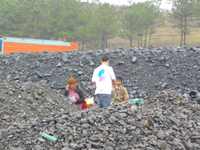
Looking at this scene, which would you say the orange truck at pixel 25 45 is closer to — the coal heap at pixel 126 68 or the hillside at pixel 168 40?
the coal heap at pixel 126 68

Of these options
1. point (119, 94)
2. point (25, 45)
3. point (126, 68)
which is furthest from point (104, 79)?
point (25, 45)

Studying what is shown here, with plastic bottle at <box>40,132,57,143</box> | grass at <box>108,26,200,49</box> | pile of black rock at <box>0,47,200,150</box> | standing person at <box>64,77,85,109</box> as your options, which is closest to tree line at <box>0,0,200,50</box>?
grass at <box>108,26,200,49</box>

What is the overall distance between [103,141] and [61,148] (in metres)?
0.67

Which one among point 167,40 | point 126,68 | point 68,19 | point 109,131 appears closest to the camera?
point 109,131

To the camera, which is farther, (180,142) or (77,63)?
(77,63)

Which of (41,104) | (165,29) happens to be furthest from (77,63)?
(165,29)

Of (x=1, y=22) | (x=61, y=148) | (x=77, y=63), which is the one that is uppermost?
(x=1, y=22)

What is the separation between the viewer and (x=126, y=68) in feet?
41.2

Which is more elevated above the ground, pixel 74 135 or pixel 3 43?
pixel 3 43

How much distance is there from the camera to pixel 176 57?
12258 mm

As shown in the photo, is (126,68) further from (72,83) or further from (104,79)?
(104,79)

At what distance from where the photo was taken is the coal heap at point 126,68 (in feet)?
36.8

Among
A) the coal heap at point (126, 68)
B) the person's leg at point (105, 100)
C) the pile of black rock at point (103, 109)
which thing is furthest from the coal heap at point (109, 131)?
the coal heap at point (126, 68)

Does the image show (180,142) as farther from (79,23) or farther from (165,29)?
(165,29)
